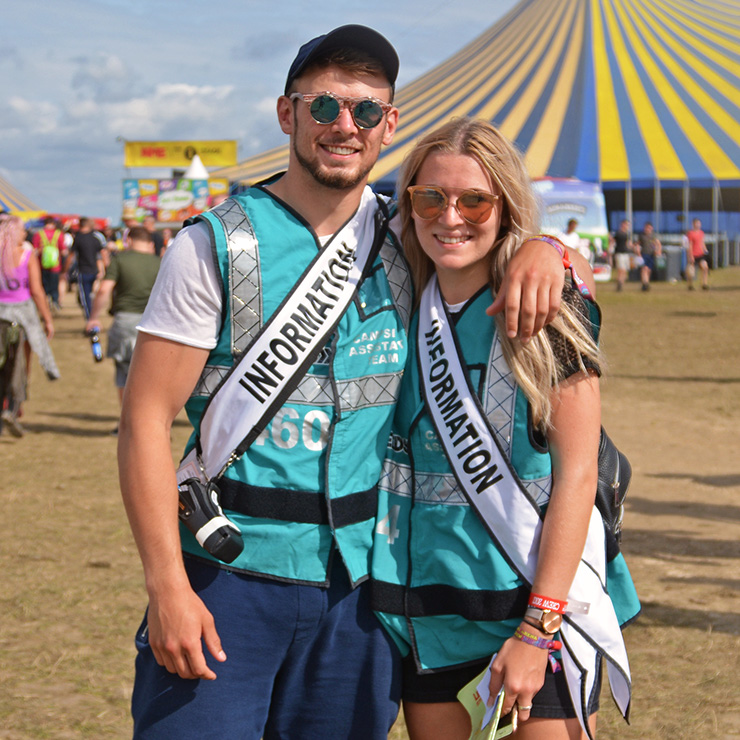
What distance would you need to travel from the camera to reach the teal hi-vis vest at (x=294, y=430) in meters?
2.15

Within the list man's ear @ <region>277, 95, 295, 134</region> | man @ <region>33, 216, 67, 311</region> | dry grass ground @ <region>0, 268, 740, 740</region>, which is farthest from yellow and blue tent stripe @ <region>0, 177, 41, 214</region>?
man's ear @ <region>277, 95, 295, 134</region>

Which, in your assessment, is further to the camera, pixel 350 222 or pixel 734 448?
pixel 734 448

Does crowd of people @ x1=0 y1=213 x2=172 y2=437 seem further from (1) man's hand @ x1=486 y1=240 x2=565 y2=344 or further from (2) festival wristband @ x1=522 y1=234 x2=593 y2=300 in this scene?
(1) man's hand @ x1=486 y1=240 x2=565 y2=344

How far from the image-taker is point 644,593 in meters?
5.20

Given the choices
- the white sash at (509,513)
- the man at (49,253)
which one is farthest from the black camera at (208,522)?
the man at (49,253)

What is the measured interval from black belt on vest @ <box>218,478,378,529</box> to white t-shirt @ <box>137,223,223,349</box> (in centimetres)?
32

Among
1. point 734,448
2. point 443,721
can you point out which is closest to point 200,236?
point 443,721

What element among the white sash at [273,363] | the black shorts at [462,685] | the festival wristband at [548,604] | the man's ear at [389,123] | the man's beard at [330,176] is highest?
the man's ear at [389,123]

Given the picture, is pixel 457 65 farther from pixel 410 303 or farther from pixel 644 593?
pixel 410 303

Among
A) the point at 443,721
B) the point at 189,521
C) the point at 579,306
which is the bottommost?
the point at 443,721

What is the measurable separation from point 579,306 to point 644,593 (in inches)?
137

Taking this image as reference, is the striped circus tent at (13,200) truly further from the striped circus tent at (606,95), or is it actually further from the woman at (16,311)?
the woman at (16,311)

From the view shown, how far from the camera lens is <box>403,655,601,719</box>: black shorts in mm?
2127

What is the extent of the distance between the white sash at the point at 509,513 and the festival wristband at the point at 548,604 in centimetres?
5
